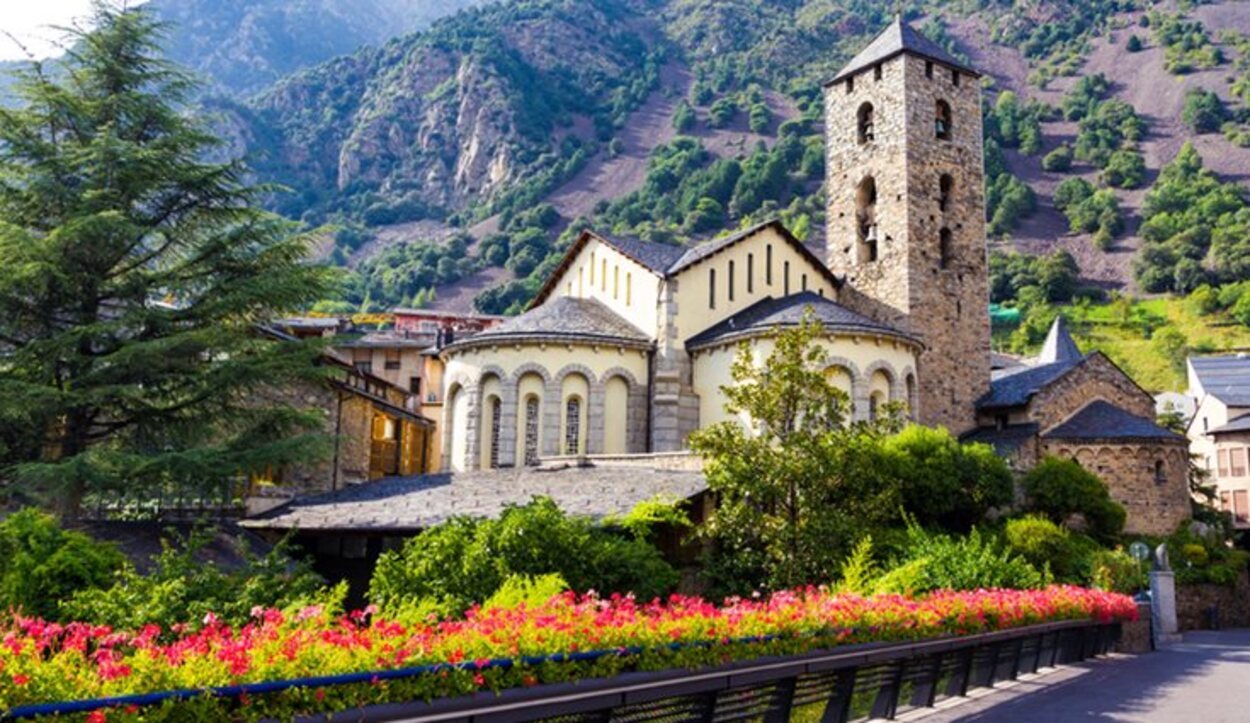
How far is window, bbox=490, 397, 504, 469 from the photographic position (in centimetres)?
3250

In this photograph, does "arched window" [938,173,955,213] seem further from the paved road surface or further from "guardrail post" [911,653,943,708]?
"guardrail post" [911,653,943,708]

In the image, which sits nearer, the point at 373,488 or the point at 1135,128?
the point at 373,488

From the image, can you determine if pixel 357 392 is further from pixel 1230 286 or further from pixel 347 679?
pixel 1230 286

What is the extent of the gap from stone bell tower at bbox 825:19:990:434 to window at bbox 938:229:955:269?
38mm

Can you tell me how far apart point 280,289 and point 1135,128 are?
160 m

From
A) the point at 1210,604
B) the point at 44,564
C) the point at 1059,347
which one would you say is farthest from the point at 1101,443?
the point at 44,564

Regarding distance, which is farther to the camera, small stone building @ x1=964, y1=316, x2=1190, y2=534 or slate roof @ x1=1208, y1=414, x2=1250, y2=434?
slate roof @ x1=1208, y1=414, x2=1250, y2=434

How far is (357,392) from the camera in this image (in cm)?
3269

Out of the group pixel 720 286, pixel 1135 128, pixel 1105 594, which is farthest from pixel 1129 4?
pixel 1105 594

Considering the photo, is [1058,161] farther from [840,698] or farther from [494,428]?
[840,698]

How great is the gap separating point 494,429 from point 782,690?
945 inches

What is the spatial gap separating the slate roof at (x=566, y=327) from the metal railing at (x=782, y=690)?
18.6 meters

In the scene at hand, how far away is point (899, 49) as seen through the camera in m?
38.8

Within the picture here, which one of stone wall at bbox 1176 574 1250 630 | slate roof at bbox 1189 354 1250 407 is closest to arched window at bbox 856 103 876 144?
stone wall at bbox 1176 574 1250 630
